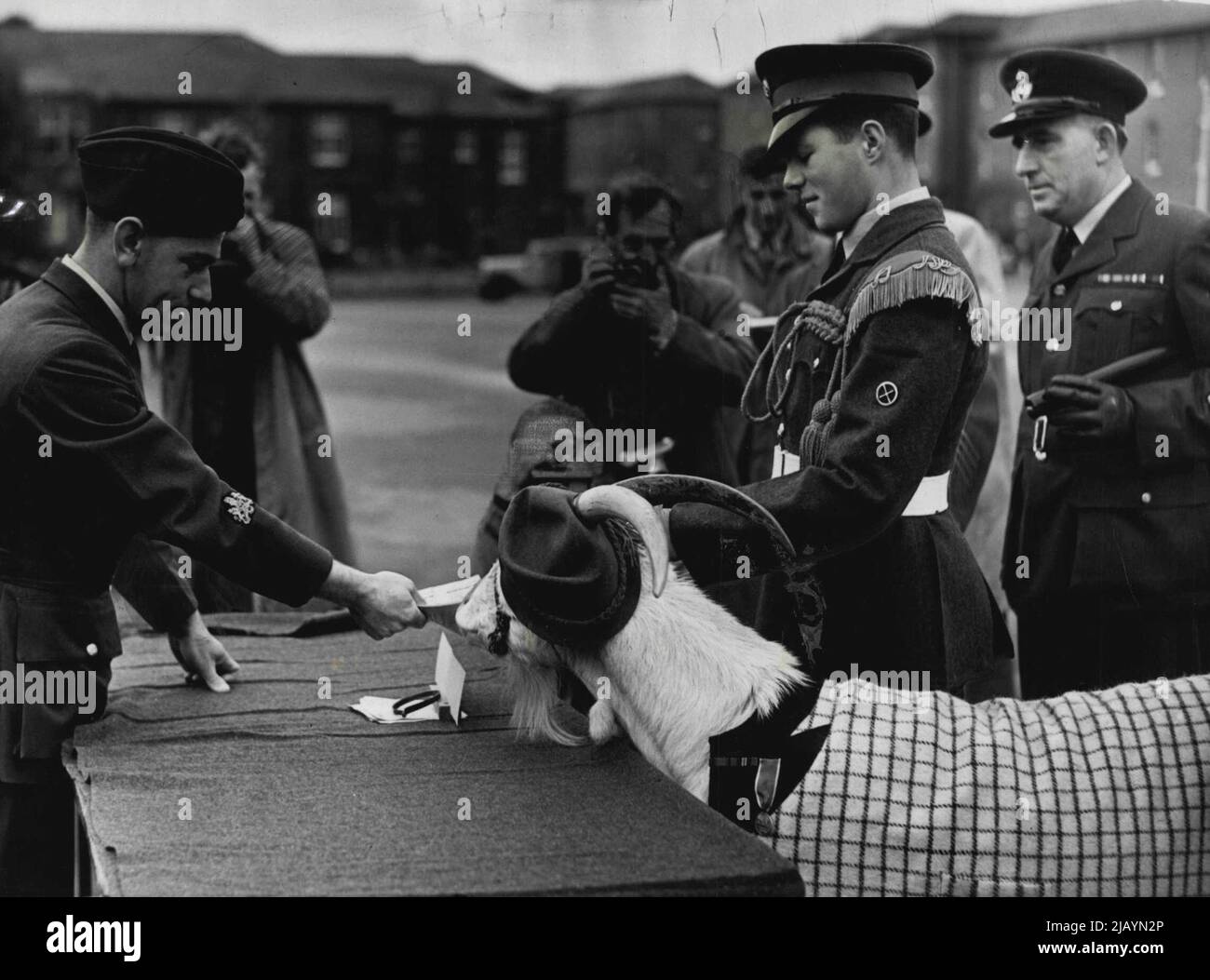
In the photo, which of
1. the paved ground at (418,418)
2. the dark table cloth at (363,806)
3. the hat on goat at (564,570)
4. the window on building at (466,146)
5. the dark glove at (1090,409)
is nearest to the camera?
the dark table cloth at (363,806)

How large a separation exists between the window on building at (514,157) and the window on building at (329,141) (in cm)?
71

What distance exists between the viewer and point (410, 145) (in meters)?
6.44

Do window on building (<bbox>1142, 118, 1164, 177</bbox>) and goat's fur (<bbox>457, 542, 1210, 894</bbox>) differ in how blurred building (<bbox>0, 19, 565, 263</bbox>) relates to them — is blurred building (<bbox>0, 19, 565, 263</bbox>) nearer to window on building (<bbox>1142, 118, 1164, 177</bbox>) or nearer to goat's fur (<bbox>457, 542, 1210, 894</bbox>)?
window on building (<bbox>1142, 118, 1164, 177</bbox>)

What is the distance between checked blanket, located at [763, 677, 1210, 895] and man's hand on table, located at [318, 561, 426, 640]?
896 millimetres

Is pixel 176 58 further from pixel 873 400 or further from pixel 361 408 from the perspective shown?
pixel 361 408

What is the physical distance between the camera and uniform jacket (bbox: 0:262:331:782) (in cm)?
273

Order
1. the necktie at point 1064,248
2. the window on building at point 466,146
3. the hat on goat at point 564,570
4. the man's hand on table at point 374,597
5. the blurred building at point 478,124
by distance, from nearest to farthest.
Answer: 1. the hat on goat at point 564,570
2. the man's hand on table at point 374,597
3. the necktie at point 1064,248
4. the blurred building at point 478,124
5. the window on building at point 466,146

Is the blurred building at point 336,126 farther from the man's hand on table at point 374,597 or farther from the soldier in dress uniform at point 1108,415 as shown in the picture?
the man's hand on table at point 374,597

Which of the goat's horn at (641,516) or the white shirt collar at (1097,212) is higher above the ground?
the white shirt collar at (1097,212)

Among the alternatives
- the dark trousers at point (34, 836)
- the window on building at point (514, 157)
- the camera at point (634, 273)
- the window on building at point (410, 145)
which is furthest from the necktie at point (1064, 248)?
the dark trousers at point (34, 836)

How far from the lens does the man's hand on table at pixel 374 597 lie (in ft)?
9.63

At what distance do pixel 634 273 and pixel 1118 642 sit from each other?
1.73 metres

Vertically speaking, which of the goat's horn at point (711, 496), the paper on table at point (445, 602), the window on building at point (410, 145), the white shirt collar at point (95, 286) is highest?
the window on building at point (410, 145)

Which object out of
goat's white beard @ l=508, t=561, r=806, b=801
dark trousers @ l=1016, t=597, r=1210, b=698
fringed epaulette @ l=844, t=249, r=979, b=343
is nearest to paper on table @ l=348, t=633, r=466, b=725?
goat's white beard @ l=508, t=561, r=806, b=801
